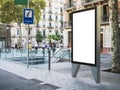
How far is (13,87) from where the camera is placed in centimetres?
888

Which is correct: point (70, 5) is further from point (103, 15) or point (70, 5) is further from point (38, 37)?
point (38, 37)

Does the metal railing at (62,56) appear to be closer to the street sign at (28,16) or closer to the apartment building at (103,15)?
the street sign at (28,16)

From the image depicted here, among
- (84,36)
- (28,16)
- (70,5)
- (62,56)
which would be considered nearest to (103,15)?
(70,5)

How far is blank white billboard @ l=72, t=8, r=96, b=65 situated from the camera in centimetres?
944

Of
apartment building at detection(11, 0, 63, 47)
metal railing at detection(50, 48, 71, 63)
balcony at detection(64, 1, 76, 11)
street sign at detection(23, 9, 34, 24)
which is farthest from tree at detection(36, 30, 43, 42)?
street sign at detection(23, 9, 34, 24)

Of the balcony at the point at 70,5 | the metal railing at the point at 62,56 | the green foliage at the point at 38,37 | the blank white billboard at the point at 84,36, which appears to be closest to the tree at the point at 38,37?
the green foliage at the point at 38,37

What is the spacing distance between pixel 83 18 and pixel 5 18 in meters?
35.6

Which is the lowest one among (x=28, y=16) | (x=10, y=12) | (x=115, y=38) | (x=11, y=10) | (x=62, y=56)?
(x=62, y=56)

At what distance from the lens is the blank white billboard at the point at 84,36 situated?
9438 millimetres

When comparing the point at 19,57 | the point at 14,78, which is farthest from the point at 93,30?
the point at 19,57

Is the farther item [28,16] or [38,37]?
[38,37]

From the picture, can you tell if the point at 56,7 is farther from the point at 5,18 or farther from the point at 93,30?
the point at 93,30

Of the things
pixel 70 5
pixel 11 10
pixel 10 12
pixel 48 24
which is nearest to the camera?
pixel 70 5

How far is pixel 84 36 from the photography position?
988 cm
